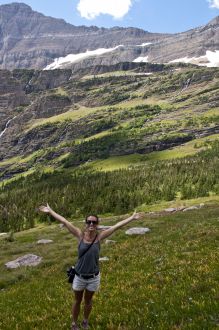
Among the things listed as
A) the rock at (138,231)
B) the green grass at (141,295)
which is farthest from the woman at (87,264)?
the rock at (138,231)

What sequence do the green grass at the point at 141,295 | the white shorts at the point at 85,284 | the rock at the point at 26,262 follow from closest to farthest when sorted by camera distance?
the green grass at the point at 141,295, the white shorts at the point at 85,284, the rock at the point at 26,262

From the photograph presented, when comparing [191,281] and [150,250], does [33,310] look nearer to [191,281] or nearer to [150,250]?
[191,281]

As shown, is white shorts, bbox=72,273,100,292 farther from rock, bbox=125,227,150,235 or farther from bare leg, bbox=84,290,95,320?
rock, bbox=125,227,150,235

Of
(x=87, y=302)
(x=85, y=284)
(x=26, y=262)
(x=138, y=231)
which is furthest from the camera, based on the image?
(x=138, y=231)

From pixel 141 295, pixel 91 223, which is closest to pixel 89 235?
pixel 91 223

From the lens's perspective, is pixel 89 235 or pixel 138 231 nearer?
pixel 89 235

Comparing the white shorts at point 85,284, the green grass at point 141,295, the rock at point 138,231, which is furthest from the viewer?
the rock at point 138,231

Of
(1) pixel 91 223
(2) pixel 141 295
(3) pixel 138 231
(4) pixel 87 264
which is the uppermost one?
(1) pixel 91 223

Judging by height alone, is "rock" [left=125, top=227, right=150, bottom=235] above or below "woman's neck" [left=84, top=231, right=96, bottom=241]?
below

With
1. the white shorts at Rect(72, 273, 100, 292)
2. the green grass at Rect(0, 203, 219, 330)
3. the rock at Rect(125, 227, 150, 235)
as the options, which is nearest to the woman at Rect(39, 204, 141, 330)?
the white shorts at Rect(72, 273, 100, 292)

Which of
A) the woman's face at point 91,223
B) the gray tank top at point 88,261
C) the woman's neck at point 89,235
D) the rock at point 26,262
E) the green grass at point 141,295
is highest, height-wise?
the woman's face at point 91,223

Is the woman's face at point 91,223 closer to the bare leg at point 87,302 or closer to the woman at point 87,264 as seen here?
the woman at point 87,264

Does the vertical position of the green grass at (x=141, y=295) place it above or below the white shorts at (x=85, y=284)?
below

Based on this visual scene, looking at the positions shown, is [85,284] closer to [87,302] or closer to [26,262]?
[87,302]
